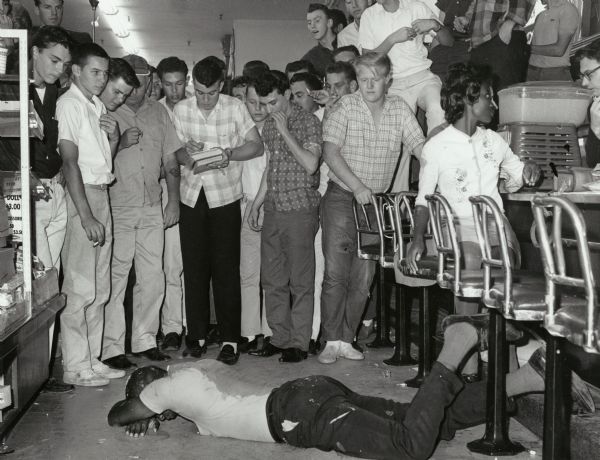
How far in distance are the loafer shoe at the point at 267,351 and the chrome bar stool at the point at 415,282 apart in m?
0.71

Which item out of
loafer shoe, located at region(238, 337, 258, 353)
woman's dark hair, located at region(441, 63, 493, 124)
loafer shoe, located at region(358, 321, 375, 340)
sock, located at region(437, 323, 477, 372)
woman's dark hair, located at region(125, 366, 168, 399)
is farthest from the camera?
loafer shoe, located at region(358, 321, 375, 340)

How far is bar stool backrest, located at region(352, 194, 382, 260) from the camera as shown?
14.2 feet

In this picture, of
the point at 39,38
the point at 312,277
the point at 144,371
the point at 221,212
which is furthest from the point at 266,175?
the point at 144,371

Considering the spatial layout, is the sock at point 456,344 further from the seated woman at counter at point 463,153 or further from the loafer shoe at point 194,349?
the loafer shoe at point 194,349

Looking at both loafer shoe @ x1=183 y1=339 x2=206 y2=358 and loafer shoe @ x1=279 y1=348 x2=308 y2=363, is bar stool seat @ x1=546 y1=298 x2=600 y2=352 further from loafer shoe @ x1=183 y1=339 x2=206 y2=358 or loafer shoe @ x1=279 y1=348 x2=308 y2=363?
loafer shoe @ x1=183 y1=339 x2=206 y2=358

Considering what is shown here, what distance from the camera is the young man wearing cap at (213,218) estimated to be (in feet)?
16.1

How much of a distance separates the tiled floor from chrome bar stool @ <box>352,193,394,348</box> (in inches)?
29.5

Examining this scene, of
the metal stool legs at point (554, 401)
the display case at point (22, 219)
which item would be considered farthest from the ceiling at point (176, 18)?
the metal stool legs at point (554, 401)

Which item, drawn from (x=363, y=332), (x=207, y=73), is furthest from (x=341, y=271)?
(x=207, y=73)

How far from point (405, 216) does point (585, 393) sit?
6.32 ft

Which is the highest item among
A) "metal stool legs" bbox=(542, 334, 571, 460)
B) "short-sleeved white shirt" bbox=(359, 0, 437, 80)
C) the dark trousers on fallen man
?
"short-sleeved white shirt" bbox=(359, 0, 437, 80)

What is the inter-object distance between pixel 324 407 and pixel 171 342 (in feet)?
7.86

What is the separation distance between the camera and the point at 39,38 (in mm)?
3949

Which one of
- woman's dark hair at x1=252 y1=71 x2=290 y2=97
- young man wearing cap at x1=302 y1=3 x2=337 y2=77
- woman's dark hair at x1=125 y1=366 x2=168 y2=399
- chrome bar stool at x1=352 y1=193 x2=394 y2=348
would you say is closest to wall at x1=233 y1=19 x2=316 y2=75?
young man wearing cap at x1=302 y1=3 x2=337 y2=77
